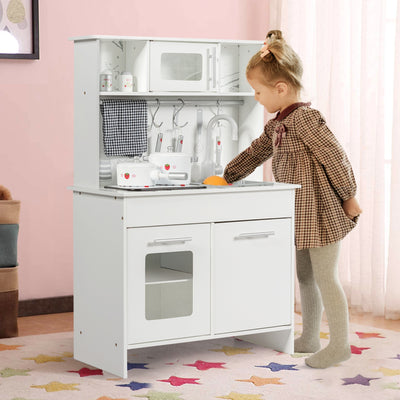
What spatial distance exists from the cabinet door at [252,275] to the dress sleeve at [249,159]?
0.27 m

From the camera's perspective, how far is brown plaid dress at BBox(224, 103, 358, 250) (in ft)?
9.52

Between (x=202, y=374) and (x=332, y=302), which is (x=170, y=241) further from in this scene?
(x=332, y=302)

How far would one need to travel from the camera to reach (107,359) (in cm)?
279

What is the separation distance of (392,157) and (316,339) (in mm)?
988

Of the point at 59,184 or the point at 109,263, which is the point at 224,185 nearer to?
the point at 109,263

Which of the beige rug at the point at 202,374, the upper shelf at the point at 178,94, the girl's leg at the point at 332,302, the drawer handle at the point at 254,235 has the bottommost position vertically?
the beige rug at the point at 202,374

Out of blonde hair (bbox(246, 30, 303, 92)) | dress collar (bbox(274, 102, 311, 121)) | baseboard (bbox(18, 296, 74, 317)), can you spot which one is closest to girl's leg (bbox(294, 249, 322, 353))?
dress collar (bbox(274, 102, 311, 121))

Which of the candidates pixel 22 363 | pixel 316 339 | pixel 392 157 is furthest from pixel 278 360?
pixel 392 157

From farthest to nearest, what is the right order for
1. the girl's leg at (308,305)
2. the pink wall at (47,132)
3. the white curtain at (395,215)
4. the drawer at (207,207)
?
the pink wall at (47,132), the white curtain at (395,215), the girl's leg at (308,305), the drawer at (207,207)

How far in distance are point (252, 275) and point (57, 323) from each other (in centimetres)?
111

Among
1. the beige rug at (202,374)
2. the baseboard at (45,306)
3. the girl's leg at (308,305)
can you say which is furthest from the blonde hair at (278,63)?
the baseboard at (45,306)

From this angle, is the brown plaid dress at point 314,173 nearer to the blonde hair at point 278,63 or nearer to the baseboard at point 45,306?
the blonde hair at point 278,63

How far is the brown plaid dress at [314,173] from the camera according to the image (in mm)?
2900

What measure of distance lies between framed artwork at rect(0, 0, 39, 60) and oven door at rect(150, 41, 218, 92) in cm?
96
